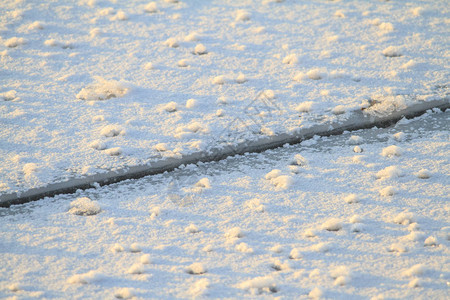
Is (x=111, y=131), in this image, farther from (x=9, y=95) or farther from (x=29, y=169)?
(x=9, y=95)

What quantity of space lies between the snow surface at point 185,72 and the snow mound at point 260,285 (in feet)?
1.88

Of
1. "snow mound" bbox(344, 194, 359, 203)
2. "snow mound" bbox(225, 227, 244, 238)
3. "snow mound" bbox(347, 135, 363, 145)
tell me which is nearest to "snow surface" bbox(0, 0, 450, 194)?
"snow mound" bbox(347, 135, 363, 145)

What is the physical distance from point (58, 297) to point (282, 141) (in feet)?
4.09

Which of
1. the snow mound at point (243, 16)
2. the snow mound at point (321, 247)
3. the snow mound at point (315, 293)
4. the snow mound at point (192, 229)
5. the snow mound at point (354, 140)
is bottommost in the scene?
the snow mound at point (315, 293)

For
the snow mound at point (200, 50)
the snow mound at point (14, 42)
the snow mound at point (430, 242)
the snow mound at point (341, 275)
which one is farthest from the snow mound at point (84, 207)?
the snow mound at point (14, 42)

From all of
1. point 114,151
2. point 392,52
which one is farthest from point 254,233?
point 392,52

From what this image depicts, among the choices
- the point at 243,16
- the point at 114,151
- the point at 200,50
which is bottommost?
the point at 114,151

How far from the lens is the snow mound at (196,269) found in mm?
1955

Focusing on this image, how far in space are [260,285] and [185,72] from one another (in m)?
1.59

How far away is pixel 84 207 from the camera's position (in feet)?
7.47

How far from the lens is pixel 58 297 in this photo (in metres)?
1.85

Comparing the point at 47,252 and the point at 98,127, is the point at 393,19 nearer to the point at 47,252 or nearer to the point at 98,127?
the point at 98,127

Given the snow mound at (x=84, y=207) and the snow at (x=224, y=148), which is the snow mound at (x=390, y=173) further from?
the snow mound at (x=84, y=207)

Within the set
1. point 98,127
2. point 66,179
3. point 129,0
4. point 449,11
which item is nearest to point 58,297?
point 66,179
